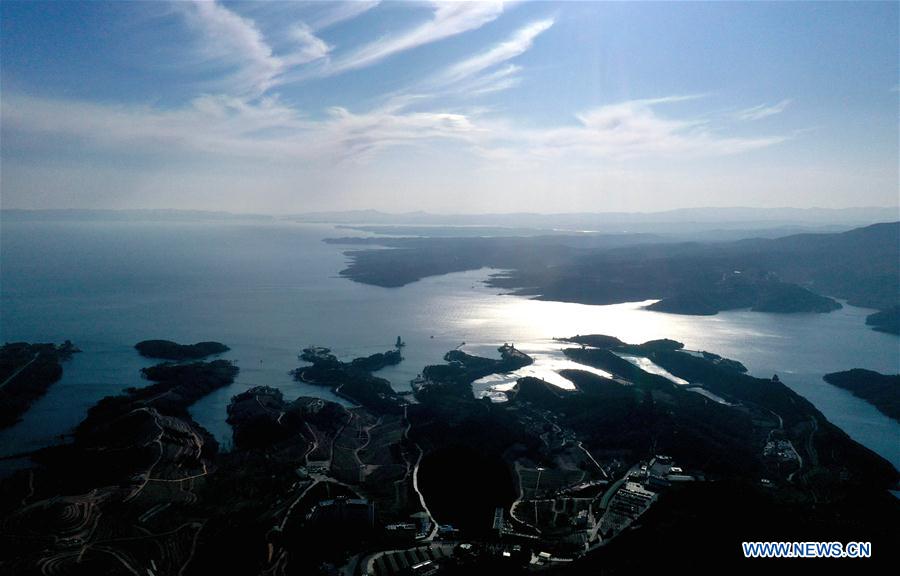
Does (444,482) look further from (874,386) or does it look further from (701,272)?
(701,272)

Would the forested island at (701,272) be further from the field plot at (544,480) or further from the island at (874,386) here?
the field plot at (544,480)

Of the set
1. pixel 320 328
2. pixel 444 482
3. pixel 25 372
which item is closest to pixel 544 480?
pixel 444 482

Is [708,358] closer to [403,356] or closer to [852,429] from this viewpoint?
[852,429]

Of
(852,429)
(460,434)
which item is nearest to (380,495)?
(460,434)

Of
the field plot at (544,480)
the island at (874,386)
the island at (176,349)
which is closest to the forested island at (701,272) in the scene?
the island at (874,386)

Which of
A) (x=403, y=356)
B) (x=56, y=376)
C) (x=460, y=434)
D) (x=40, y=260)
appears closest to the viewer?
(x=460, y=434)

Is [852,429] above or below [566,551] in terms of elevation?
below
